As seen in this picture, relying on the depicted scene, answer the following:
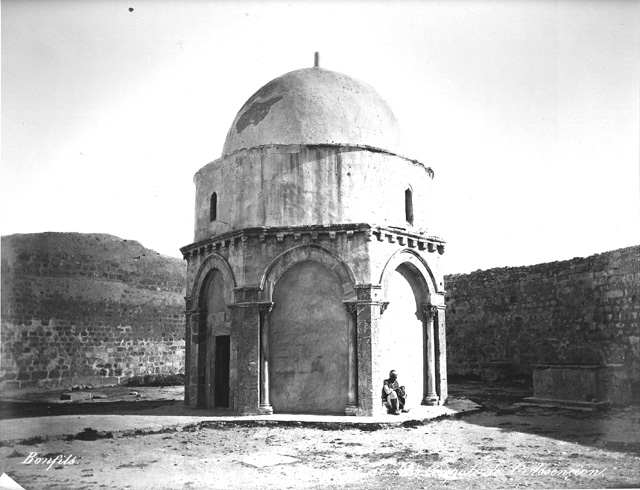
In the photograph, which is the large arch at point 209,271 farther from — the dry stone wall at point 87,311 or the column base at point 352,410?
the dry stone wall at point 87,311

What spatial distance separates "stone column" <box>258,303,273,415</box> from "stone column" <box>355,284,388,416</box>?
5.98ft

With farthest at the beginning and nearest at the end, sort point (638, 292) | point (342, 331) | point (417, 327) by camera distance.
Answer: point (638, 292)
point (417, 327)
point (342, 331)

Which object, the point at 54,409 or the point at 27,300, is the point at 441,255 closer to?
the point at 54,409

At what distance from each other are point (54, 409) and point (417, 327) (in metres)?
8.59

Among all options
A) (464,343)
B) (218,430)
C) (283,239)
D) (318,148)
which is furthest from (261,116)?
(464,343)

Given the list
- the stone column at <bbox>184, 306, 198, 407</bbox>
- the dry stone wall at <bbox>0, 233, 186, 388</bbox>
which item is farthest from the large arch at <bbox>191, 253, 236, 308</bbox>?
the dry stone wall at <bbox>0, 233, 186, 388</bbox>

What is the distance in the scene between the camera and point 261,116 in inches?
517

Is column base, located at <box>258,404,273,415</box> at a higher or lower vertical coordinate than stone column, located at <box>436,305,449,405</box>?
lower

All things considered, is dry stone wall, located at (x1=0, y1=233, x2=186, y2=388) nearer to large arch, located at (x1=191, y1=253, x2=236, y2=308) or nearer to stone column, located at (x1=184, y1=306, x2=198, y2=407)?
stone column, located at (x1=184, y1=306, x2=198, y2=407)

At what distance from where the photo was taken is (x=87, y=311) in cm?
1997

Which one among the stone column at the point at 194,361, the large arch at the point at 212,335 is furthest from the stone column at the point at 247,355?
the stone column at the point at 194,361

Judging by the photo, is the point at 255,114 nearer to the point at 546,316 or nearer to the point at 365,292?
the point at 365,292

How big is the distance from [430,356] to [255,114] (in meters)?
6.78

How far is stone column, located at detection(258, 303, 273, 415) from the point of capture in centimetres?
1152
